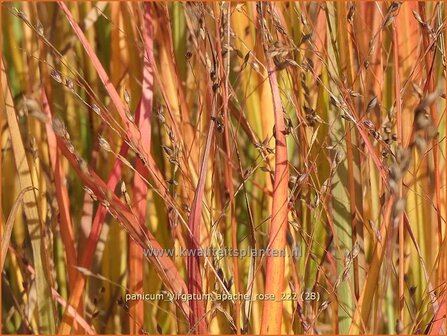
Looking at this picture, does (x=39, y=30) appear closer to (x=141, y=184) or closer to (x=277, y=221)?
(x=141, y=184)

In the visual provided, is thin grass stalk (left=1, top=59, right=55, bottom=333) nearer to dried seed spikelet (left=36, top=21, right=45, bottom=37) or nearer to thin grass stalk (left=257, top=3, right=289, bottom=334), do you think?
dried seed spikelet (left=36, top=21, right=45, bottom=37)

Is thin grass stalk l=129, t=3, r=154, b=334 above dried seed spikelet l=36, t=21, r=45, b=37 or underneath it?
underneath

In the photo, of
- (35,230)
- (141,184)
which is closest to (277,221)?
(141,184)

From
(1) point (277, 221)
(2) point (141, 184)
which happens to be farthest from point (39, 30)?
(1) point (277, 221)

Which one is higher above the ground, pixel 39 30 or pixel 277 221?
pixel 39 30

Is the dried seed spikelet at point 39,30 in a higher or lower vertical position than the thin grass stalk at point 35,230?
higher

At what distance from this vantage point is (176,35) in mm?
861

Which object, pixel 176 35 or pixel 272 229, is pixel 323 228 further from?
pixel 176 35

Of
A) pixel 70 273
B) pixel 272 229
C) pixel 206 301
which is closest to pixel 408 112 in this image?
pixel 272 229

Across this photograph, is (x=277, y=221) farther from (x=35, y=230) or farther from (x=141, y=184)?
A: (x=35, y=230)

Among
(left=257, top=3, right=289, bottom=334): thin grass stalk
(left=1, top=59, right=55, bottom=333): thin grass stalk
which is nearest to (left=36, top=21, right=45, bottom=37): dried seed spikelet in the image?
(left=1, top=59, right=55, bottom=333): thin grass stalk

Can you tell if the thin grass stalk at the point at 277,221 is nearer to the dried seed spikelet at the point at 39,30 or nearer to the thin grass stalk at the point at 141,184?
the thin grass stalk at the point at 141,184

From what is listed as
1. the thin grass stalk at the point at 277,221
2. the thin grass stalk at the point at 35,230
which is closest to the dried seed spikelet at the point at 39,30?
the thin grass stalk at the point at 35,230

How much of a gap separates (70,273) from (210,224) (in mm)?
200
